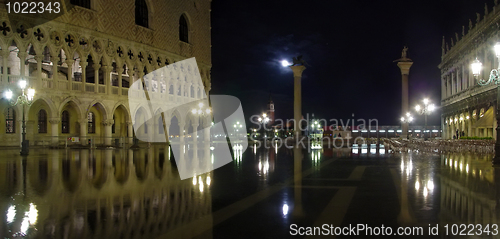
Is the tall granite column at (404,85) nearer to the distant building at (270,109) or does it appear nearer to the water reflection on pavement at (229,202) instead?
the water reflection on pavement at (229,202)

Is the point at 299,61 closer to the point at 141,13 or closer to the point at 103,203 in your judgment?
the point at 141,13

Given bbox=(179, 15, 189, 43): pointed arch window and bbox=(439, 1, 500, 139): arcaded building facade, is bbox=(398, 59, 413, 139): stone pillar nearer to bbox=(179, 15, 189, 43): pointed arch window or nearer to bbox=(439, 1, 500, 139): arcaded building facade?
bbox=(439, 1, 500, 139): arcaded building facade

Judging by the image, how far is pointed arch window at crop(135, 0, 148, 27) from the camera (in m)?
40.3

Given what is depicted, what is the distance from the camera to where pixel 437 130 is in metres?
81.1

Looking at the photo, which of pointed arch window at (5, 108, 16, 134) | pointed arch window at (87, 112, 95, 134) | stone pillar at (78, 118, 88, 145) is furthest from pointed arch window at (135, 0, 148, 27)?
pointed arch window at (5, 108, 16, 134)

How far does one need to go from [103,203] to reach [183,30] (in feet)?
134

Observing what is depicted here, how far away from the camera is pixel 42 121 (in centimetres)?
3456

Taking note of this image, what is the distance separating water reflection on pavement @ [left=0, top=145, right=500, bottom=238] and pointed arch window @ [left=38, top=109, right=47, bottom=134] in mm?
23060

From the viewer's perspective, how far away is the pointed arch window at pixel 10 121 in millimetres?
31719

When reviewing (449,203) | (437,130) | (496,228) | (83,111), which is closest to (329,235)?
(496,228)

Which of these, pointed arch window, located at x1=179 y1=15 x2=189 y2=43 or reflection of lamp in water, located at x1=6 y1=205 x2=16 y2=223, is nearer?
reflection of lamp in water, located at x1=6 y1=205 x2=16 y2=223

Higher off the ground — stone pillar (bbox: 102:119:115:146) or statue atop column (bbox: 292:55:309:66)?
statue atop column (bbox: 292:55:309:66)

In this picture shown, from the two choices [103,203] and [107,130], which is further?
[107,130]

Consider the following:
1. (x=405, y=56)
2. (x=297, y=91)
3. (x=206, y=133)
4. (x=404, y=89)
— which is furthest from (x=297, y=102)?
(x=405, y=56)
